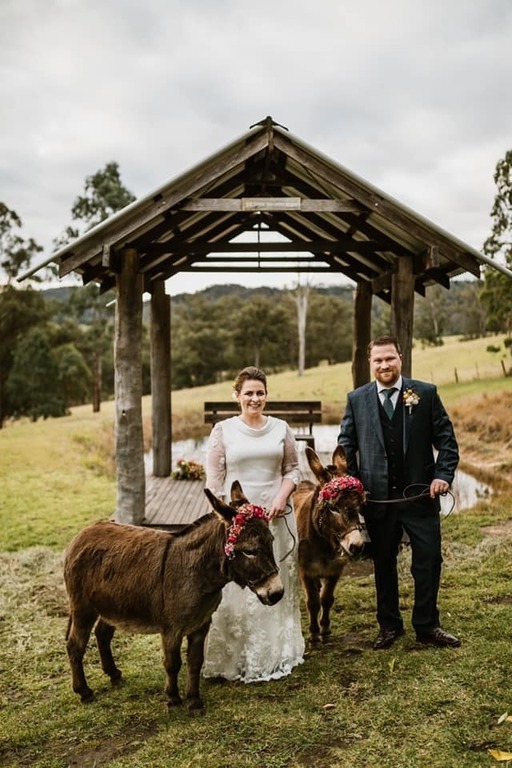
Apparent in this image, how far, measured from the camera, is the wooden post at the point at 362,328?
36.9 feet

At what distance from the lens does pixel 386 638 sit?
4707 millimetres

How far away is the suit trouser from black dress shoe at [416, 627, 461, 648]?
0.04m

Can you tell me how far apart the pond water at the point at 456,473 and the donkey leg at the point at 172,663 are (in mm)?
2424

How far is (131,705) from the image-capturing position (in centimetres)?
405

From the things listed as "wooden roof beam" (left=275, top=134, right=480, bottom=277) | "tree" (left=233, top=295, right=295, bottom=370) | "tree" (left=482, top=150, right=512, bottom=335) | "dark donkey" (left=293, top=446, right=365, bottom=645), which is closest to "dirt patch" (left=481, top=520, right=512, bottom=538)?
"wooden roof beam" (left=275, top=134, right=480, bottom=277)

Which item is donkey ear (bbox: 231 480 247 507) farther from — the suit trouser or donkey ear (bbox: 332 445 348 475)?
the suit trouser

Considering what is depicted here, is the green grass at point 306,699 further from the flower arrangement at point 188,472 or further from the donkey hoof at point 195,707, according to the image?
the flower arrangement at point 188,472

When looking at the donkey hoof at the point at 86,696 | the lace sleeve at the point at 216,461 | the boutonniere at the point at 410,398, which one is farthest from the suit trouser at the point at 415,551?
the donkey hoof at the point at 86,696

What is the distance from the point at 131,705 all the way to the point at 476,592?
335 centimetres

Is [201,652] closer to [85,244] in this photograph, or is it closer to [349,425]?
[349,425]

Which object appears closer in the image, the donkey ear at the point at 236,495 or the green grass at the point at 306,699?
the green grass at the point at 306,699

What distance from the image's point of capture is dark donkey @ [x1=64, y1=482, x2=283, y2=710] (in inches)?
142

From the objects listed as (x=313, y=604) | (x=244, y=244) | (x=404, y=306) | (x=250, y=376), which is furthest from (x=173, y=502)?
(x=250, y=376)

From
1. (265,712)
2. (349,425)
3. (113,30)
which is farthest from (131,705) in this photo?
(113,30)
